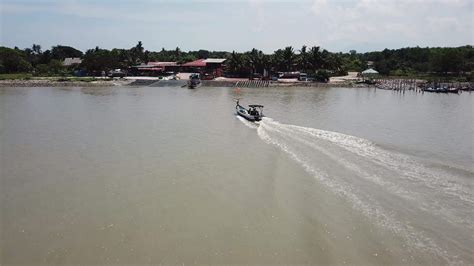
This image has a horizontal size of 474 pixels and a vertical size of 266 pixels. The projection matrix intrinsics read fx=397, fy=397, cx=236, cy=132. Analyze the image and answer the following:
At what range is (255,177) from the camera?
15656 mm

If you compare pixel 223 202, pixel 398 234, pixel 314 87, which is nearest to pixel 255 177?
pixel 223 202

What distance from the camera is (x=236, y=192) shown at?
1409cm

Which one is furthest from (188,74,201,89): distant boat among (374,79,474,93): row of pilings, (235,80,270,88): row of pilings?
(374,79,474,93): row of pilings

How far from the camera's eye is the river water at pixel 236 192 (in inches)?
407

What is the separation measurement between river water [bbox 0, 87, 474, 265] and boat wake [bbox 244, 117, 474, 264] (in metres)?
0.06

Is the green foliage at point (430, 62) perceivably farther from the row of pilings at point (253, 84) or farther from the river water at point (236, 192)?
the river water at point (236, 192)

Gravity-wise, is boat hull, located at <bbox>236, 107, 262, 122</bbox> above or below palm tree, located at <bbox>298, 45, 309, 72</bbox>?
below

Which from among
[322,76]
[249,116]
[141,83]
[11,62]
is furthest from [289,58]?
[11,62]

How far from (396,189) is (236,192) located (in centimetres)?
566

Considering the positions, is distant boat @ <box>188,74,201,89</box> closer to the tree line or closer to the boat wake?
the tree line

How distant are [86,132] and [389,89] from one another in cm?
4467

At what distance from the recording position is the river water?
1033cm

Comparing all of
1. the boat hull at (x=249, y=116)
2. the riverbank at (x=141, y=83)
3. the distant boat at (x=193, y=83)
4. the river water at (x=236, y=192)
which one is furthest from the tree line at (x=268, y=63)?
the river water at (x=236, y=192)

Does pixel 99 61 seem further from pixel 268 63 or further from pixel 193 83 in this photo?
pixel 268 63
